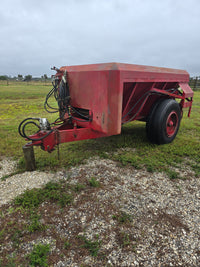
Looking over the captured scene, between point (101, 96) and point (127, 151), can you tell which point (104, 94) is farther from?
point (127, 151)

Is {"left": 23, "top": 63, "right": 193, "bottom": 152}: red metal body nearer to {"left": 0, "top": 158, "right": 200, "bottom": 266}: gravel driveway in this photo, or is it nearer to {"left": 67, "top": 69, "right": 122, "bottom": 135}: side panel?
{"left": 67, "top": 69, "right": 122, "bottom": 135}: side panel

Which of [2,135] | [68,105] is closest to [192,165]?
[68,105]

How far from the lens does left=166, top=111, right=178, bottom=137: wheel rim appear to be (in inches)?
170

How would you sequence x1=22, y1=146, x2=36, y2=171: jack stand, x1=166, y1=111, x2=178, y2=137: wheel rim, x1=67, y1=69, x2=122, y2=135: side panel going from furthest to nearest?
1. x1=166, y1=111, x2=178, y2=137: wheel rim
2. x1=22, y1=146, x2=36, y2=171: jack stand
3. x1=67, y1=69, x2=122, y2=135: side panel

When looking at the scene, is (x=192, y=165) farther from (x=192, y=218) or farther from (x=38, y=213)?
(x=38, y=213)

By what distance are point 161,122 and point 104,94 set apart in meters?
1.77

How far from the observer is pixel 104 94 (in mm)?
2832

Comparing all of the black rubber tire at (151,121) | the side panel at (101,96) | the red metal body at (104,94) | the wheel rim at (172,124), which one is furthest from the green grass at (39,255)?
the wheel rim at (172,124)

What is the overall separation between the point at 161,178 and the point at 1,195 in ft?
7.88

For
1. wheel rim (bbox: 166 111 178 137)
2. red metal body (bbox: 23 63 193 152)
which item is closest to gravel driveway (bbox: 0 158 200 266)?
red metal body (bbox: 23 63 193 152)

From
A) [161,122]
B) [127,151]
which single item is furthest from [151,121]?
[127,151]

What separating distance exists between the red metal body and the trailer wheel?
382 millimetres

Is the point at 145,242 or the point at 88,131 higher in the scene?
the point at 88,131

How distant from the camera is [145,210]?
2.27m
